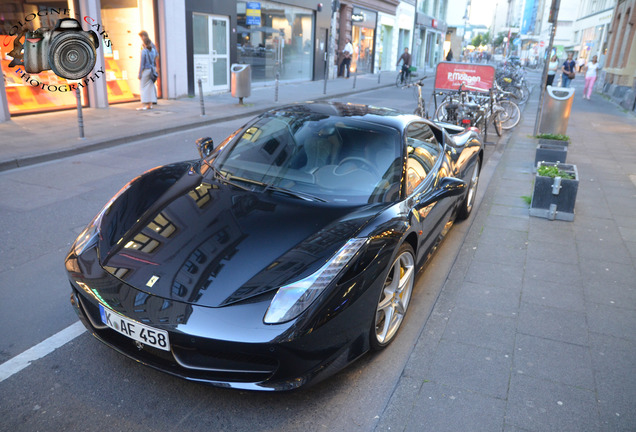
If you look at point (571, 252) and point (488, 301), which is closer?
point (488, 301)

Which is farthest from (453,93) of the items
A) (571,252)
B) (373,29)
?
(373,29)

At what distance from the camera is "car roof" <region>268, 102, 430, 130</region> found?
13.2 feet

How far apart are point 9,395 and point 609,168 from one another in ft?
31.3

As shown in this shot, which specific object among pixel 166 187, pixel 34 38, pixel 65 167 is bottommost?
pixel 65 167

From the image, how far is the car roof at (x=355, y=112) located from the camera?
402 cm

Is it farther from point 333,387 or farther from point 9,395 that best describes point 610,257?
point 9,395

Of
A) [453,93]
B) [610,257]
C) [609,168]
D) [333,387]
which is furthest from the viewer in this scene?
[453,93]

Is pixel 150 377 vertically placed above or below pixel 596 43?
below

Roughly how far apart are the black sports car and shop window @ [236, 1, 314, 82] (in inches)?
621

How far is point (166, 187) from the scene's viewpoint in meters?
3.56

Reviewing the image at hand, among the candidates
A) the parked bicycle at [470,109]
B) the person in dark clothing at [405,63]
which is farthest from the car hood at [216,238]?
the person in dark clothing at [405,63]

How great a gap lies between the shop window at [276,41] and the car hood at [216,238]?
16254 millimetres

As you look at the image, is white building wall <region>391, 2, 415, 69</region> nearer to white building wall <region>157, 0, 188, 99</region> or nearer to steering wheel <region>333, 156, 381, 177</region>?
white building wall <region>157, 0, 188, 99</region>

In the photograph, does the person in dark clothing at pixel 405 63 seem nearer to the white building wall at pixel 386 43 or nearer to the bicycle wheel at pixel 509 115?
the white building wall at pixel 386 43
